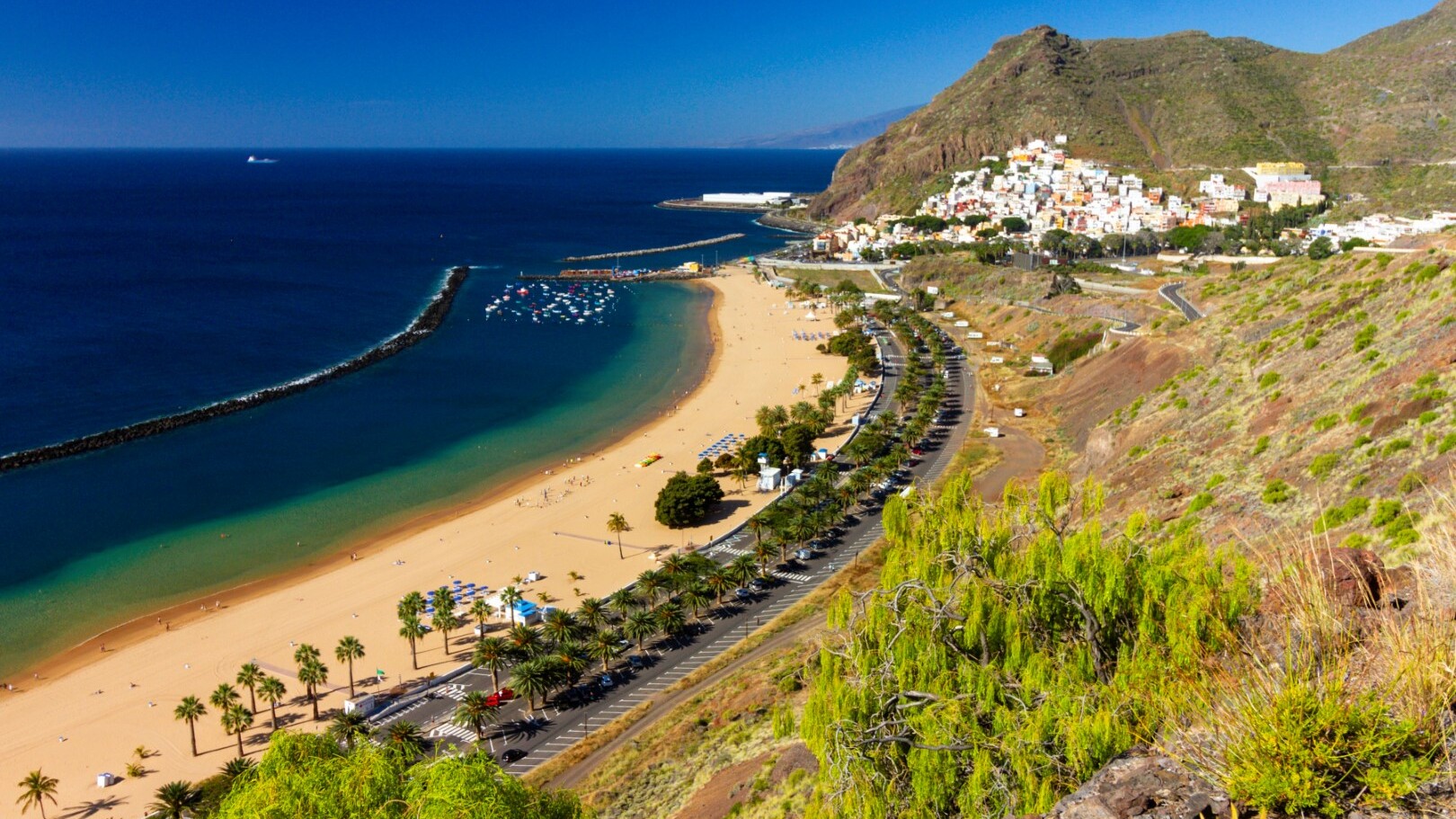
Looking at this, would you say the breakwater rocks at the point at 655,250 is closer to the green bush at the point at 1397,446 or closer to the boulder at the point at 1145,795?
the green bush at the point at 1397,446

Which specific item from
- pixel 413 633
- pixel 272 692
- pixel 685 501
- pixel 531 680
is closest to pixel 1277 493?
pixel 531 680

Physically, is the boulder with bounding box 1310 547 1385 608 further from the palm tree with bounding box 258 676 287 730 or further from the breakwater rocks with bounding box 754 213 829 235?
the breakwater rocks with bounding box 754 213 829 235

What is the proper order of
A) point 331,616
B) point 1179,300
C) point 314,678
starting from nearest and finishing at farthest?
point 314,678 → point 331,616 → point 1179,300

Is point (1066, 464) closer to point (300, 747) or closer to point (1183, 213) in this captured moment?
point (300, 747)

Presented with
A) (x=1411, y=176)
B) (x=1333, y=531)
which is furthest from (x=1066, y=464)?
(x=1411, y=176)

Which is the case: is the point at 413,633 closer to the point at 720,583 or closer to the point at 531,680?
the point at 531,680

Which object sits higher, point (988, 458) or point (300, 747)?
point (300, 747)
